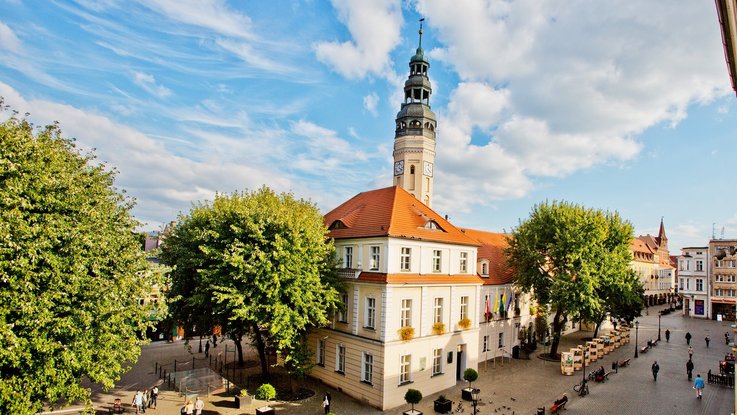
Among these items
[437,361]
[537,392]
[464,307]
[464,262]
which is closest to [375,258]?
[464,262]

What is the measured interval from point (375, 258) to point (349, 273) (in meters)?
2.41

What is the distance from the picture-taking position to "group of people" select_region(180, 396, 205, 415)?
71.3 ft

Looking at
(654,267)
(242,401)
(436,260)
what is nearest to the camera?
(242,401)

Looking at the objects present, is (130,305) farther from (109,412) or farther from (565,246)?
(565,246)

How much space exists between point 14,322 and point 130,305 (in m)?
3.98

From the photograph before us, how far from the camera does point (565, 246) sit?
117 ft

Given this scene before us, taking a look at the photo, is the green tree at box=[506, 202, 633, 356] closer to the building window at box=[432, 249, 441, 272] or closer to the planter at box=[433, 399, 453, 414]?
the building window at box=[432, 249, 441, 272]

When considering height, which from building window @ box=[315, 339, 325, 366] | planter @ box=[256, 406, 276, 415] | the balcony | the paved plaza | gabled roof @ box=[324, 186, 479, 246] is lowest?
the paved plaza

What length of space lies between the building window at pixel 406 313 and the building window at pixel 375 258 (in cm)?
284

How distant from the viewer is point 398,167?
2283 inches

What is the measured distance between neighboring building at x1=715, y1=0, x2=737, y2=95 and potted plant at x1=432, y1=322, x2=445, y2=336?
23.5m

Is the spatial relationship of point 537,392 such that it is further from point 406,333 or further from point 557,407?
point 406,333

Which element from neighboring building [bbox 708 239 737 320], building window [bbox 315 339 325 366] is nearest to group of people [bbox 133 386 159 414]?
building window [bbox 315 339 325 366]

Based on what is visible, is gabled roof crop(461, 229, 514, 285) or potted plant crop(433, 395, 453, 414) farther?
gabled roof crop(461, 229, 514, 285)
